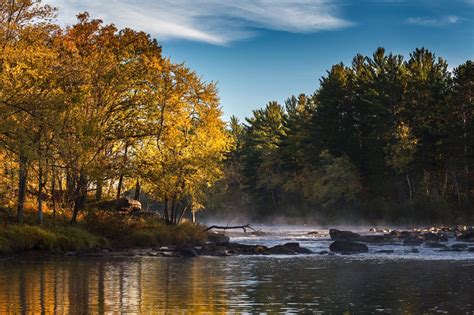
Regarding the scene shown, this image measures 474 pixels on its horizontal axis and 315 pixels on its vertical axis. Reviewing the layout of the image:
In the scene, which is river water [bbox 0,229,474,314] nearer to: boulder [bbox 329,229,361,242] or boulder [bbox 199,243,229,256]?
boulder [bbox 199,243,229,256]

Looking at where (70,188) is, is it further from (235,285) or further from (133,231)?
(235,285)

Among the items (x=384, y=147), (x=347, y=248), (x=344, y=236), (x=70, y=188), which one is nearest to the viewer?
(x=347, y=248)

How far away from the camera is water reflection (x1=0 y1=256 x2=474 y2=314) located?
61.2 feet

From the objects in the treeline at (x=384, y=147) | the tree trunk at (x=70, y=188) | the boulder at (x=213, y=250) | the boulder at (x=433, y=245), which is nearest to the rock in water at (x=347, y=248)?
the boulder at (x=433, y=245)

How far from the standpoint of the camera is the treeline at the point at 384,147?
76.2m

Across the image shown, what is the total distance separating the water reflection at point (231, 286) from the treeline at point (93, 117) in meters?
6.83

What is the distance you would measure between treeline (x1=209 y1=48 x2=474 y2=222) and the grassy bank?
36195 mm

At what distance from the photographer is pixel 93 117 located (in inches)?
1703

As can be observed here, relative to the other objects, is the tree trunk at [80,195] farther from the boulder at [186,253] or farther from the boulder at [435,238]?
the boulder at [435,238]

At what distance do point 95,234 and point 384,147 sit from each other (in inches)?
1936

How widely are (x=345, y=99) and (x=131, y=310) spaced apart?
80.0 meters

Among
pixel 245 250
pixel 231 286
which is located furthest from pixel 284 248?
pixel 231 286

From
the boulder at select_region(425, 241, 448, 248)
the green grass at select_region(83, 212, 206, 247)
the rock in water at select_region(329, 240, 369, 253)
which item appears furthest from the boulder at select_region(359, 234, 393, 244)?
the green grass at select_region(83, 212, 206, 247)

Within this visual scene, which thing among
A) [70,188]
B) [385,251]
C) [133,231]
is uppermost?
[70,188]
